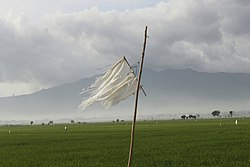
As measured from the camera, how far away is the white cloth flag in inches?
154

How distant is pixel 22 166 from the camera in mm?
17031

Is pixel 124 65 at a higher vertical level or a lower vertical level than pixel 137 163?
higher

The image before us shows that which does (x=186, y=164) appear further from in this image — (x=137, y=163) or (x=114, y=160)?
(x=114, y=160)

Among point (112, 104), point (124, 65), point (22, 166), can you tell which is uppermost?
point (124, 65)

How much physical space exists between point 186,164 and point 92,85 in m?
12.6

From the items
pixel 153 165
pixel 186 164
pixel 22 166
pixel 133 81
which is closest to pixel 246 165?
pixel 186 164

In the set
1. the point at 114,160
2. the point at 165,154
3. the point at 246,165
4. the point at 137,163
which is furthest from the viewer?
the point at 165,154

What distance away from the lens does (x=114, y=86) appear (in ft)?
13.0

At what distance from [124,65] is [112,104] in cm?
38

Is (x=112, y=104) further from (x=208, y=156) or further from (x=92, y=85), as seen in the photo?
(x=208, y=156)

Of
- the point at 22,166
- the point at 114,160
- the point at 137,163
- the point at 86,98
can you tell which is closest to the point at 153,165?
the point at 137,163

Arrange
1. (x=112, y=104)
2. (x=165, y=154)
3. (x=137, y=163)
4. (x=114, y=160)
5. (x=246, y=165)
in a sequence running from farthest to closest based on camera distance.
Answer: (x=165, y=154)
(x=114, y=160)
(x=137, y=163)
(x=246, y=165)
(x=112, y=104)

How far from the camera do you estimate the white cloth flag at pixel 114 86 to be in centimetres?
392

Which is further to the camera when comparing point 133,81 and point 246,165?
point 246,165
